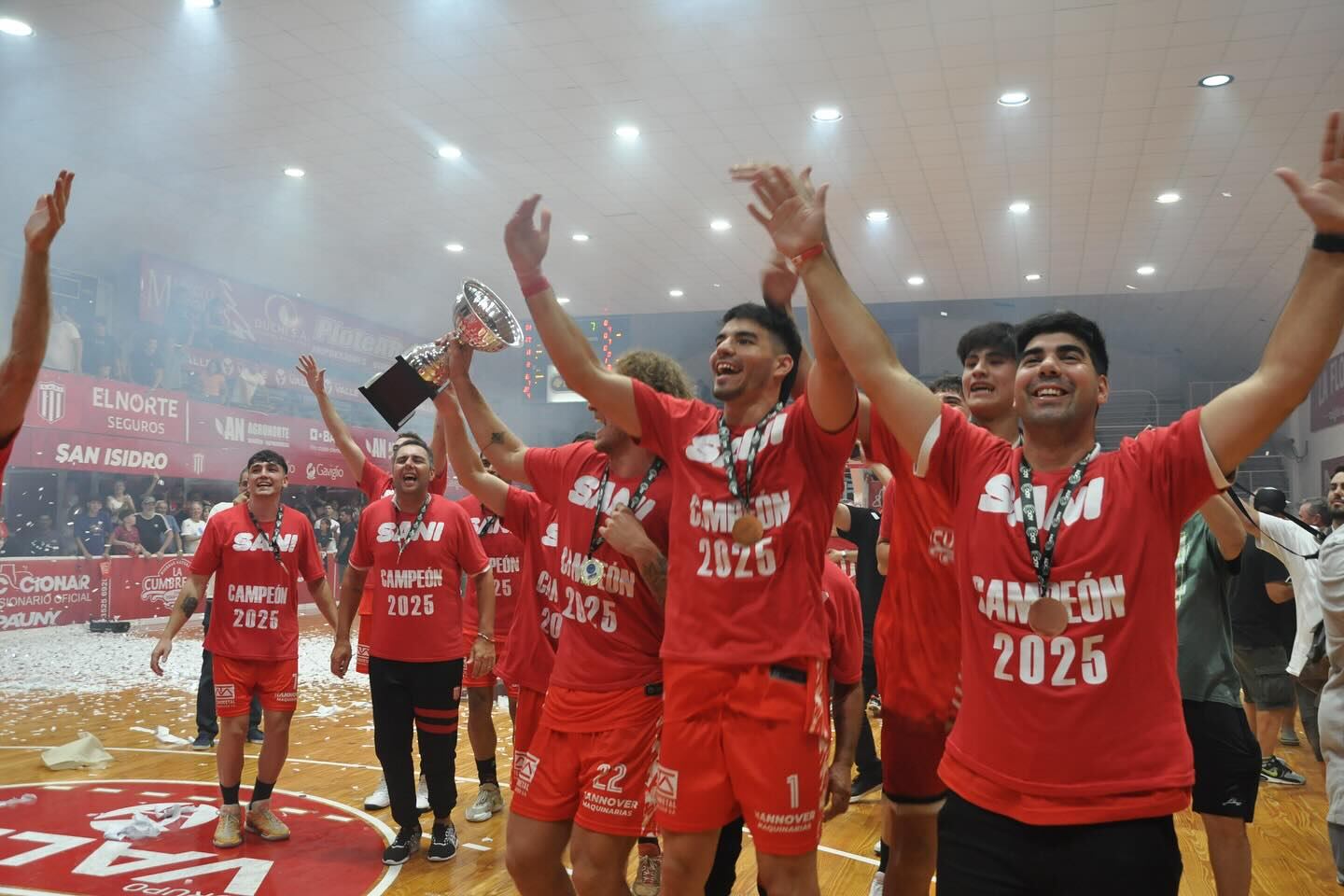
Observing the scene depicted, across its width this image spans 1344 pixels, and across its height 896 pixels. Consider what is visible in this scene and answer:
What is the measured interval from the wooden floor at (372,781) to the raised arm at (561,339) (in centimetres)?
251

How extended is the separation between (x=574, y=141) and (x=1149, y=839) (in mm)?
10814

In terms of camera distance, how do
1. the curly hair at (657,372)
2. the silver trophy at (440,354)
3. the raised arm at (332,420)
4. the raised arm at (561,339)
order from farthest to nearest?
1. the raised arm at (332,420)
2. the silver trophy at (440,354)
3. the curly hair at (657,372)
4. the raised arm at (561,339)

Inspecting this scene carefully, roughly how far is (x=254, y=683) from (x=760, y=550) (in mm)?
3686

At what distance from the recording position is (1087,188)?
12531 millimetres

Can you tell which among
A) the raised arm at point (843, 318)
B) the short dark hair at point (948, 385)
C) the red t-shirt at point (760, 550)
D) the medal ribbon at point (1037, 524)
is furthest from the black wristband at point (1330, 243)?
the short dark hair at point (948, 385)

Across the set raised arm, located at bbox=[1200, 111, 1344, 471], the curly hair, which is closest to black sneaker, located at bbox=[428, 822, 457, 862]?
the curly hair

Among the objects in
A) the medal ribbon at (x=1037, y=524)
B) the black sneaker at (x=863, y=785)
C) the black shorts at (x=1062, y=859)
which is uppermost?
the medal ribbon at (x=1037, y=524)

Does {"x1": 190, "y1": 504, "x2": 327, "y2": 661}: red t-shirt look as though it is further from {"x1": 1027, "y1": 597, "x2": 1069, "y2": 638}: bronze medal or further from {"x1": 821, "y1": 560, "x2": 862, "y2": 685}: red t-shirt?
{"x1": 1027, "y1": 597, "x2": 1069, "y2": 638}: bronze medal

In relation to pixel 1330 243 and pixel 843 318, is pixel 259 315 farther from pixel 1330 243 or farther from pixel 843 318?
pixel 1330 243

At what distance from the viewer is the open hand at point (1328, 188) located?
1895 millimetres

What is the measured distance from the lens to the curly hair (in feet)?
11.2

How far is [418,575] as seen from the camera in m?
4.98

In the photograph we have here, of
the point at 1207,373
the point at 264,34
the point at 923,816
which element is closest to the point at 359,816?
the point at 923,816

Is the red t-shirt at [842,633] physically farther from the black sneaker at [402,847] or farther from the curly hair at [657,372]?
the black sneaker at [402,847]
